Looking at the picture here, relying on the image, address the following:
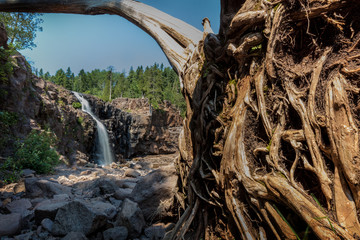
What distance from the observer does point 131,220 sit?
7.12 ft

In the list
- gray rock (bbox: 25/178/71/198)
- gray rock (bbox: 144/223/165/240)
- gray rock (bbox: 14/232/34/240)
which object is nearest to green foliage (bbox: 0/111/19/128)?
gray rock (bbox: 25/178/71/198)

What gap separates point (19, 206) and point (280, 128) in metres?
3.40

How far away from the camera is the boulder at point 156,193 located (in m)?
2.54

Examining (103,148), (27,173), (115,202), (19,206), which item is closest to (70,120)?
(103,148)

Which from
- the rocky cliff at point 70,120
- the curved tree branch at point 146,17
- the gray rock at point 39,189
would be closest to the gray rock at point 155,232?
the curved tree branch at point 146,17

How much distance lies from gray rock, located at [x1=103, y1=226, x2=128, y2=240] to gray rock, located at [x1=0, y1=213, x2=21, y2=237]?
92cm

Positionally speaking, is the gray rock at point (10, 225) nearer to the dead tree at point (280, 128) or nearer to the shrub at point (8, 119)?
the dead tree at point (280, 128)

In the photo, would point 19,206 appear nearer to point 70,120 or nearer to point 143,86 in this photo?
point 70,120

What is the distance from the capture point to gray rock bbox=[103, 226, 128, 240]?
2.01 metres

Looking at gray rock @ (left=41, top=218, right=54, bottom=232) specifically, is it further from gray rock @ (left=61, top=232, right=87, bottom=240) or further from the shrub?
the shrub

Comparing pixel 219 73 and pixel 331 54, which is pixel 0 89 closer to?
pixel 219 73

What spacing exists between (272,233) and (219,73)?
1.33 metres

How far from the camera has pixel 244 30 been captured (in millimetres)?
1501

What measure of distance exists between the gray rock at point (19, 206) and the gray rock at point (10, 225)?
1.33 ft
